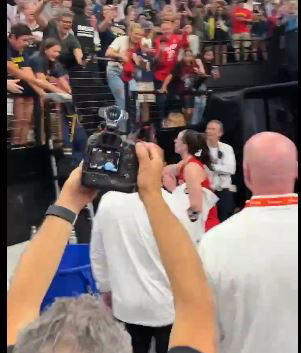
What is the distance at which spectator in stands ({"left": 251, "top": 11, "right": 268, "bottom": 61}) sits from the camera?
1.90 metres

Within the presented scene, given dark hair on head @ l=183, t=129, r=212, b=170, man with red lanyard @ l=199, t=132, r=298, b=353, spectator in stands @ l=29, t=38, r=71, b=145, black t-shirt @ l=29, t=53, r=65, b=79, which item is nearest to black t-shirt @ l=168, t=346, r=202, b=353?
man with red lanyard @ l=199, t=132, r=298, b=353

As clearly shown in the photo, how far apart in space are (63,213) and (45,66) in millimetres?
1490

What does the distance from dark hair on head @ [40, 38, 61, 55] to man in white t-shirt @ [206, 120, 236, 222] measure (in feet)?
2.36

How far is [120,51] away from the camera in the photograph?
210 centimetres

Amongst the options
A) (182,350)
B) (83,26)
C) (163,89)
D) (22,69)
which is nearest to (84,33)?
(83,26)

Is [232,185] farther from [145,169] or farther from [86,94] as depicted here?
[145,169]

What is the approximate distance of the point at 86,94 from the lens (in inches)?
81.0

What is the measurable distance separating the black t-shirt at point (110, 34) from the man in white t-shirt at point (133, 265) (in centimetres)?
66

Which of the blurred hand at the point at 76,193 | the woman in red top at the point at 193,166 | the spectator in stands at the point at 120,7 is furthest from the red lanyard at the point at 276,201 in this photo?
the spectator in stands at the point at 120,7

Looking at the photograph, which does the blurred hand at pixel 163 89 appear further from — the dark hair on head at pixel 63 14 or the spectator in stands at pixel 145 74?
the dark hair on head at pixel 63 14

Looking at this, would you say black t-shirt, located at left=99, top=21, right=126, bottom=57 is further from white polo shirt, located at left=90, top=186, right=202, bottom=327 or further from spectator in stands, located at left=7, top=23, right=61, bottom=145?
white polo shirt, located at left=90, top=186, right=202, bottom=327

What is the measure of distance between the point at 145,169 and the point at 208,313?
0.21m

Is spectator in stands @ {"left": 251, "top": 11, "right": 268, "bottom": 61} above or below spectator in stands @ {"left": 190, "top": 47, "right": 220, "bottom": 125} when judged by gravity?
above

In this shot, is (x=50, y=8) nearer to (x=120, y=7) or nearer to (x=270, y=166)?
(x=120, y=7)
